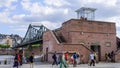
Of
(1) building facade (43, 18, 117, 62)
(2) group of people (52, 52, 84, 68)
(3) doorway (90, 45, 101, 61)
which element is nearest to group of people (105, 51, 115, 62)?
(1) building facade (43, 18, 117, 62)

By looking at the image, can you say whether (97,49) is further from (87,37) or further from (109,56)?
(87,37)

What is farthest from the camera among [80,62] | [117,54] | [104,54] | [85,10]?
[85,10]

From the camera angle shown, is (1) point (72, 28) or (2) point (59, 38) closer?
(1) point (72, 28)

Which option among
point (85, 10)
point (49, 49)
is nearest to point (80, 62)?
→ point (49, 49)

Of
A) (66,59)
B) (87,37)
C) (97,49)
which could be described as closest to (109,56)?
(97,49)

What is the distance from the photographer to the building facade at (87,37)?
1465 inches

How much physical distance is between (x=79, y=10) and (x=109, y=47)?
909 cm

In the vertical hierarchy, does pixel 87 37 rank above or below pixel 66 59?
above

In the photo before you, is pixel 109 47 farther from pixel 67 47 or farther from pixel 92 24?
pixel 67 47

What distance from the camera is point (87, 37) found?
38281 mm

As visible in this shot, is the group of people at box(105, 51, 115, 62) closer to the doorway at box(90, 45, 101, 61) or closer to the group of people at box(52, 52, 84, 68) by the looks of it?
the doorway at box(90, 45, 101, 61)

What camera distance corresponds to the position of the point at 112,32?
4072cm

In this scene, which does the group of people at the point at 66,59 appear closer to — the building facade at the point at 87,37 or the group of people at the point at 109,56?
the building facade at the point at 87,37

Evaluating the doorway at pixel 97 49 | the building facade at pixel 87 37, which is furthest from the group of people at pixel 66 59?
the doorway at pixel 97 49
